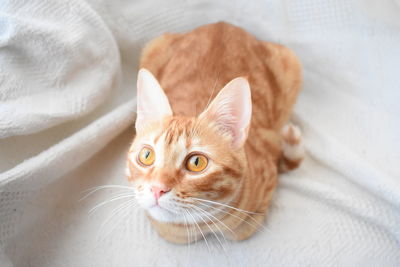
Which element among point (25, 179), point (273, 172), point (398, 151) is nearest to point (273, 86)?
point (273, 172)

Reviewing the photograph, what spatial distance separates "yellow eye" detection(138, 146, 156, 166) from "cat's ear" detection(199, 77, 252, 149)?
0.17 meters

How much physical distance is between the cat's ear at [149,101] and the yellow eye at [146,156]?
4.1 inches

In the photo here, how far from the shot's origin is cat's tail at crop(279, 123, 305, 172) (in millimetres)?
1354

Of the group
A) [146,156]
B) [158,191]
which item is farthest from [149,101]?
[158,191]

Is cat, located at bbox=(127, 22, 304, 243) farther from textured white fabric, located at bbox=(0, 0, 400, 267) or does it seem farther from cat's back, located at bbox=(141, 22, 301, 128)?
textured white fabric, located at bbox=(0, 0, 400, 267)

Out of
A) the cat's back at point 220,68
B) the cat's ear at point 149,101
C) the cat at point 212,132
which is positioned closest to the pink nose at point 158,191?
the cat at point 212,132

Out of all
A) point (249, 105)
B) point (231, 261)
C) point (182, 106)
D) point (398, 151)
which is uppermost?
point (249, 105)

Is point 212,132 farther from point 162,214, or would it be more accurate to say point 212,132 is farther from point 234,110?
point 162,214

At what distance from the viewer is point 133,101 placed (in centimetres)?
150

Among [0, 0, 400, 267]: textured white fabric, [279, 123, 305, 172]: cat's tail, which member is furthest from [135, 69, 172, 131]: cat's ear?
[279, 123, 305, 172]: cat's tail

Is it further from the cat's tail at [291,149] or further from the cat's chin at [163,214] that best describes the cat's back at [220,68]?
the cat's chin at [163,214]

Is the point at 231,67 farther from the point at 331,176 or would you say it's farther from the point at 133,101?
the point at 331,176

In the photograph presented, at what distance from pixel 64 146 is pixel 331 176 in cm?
99

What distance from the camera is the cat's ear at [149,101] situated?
38.7 inches
